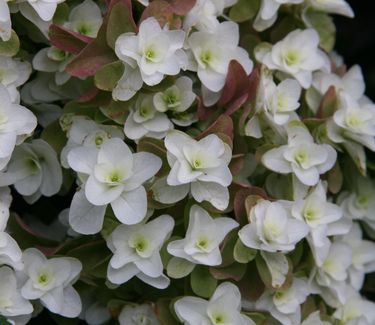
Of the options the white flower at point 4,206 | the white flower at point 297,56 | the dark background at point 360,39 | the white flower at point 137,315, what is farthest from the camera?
the dark background at point 360,39

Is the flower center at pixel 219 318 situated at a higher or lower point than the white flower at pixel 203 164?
lower

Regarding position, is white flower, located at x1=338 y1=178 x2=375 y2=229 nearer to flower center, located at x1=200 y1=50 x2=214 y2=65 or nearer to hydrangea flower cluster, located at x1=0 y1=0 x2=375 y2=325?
hydrangea flower cluster, located at x1=0 y1=0 x2=375 y2=325

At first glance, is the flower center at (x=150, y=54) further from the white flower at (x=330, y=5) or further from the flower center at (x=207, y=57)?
the white flower at (x=330, y=5)

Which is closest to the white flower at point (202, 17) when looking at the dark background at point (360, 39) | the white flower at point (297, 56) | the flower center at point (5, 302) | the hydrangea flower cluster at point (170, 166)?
the hydrangea flower cluster at point (170, 166)

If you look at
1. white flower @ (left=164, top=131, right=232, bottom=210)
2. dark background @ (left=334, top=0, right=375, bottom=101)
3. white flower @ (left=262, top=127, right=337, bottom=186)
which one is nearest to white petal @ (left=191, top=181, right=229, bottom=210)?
white flower @ (left=164, top=131, right=232, bottom=210)

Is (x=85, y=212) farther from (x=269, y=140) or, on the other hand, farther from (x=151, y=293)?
(x=269, y=140)

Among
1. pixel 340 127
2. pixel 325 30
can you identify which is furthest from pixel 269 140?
pixel 325 30

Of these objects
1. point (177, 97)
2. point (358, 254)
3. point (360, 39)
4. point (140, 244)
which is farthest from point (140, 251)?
point (360, 39)
